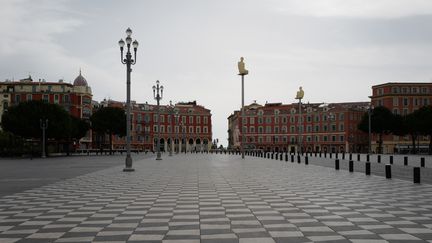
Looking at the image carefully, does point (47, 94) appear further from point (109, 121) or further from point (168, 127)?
point (168, 127)

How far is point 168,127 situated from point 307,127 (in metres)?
46.3

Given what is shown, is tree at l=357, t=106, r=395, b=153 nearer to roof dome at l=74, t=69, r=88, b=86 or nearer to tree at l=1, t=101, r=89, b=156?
tree at l=1, t=101, r=89, b=156

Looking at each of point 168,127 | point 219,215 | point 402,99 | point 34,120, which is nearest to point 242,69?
point 34,120

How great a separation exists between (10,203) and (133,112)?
139 meters

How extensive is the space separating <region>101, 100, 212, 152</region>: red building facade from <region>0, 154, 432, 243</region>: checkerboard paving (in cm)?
13304

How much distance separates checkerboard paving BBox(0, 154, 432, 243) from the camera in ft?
28.7

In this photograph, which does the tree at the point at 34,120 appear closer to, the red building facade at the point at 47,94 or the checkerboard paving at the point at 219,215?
the red building facade at the point at 47,94

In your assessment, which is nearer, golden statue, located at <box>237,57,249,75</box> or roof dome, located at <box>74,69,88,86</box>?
golden statue, located at <box>237,57,249,75</box>

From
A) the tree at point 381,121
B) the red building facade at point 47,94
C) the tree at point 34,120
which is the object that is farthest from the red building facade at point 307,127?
the tree at point 34,120

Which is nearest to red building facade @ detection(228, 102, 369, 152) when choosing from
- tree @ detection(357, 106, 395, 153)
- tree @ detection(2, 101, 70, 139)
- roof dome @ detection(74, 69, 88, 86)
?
tree @ detection(357, 106, 395, 153)

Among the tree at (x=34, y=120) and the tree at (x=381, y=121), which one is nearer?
the tree at (x=34, y=120)

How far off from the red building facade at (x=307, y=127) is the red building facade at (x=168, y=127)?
1432 centimetres

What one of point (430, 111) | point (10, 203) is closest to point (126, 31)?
point (10, 203)

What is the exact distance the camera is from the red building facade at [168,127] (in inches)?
5999
